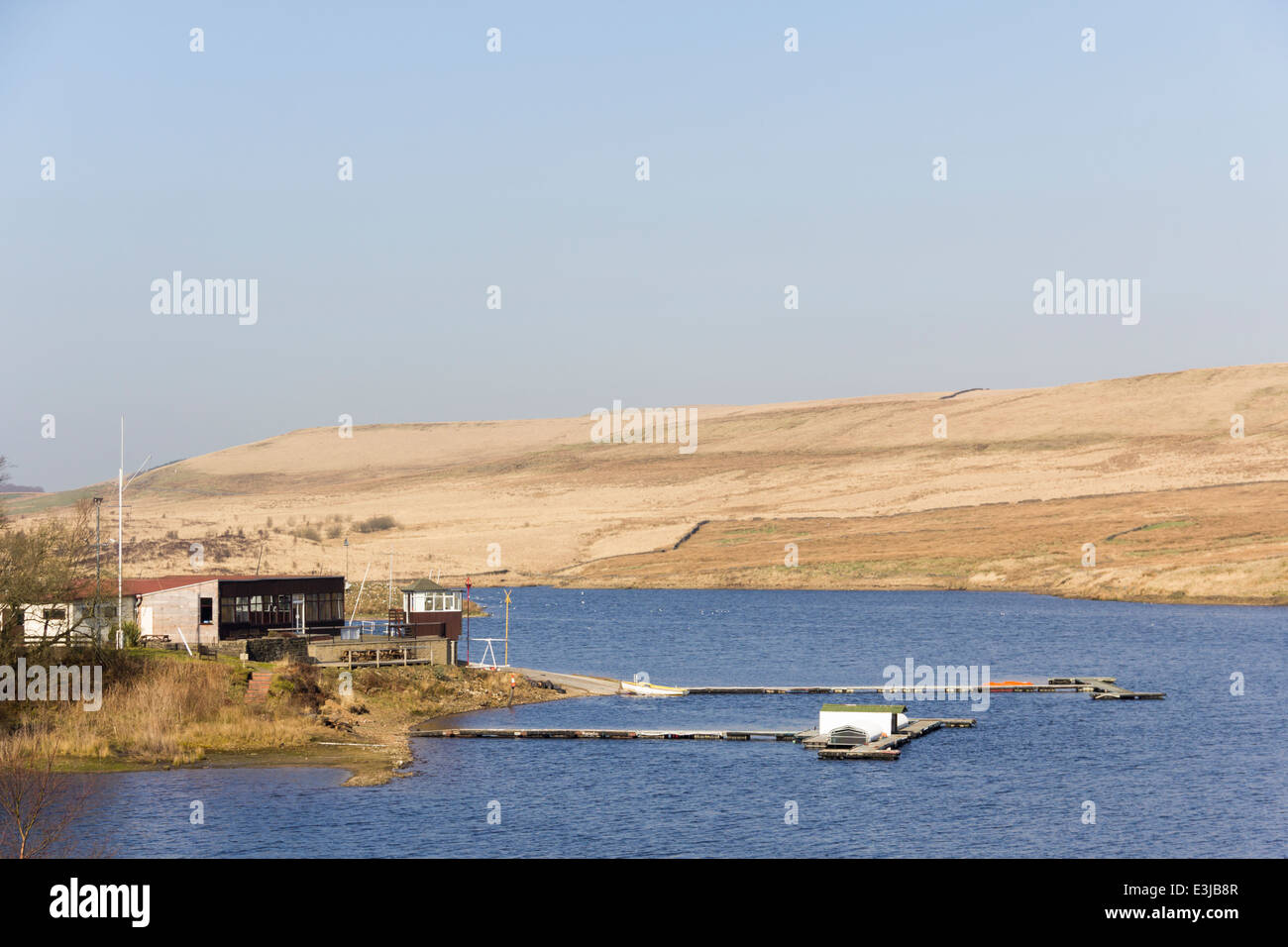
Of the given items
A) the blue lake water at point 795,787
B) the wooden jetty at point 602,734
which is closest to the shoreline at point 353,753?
the blue lake water at point 795,787

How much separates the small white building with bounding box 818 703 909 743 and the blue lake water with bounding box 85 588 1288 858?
193cm

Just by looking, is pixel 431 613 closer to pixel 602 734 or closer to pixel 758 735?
pixel 602 734

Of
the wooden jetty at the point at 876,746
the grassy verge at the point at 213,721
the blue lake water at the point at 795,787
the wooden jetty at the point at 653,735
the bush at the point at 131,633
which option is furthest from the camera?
the bush at the point at 131,633

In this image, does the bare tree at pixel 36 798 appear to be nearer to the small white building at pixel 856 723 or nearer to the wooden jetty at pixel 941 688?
the small white building at pixel 856 723

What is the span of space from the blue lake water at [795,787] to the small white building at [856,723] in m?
1.93

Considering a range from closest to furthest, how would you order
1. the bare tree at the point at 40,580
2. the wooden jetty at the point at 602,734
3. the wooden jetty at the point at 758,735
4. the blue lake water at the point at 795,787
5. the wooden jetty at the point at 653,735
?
1. the blue lake water at the point at 795,787
2. the bare tree at the point at 40,580
3. the wooden jetty at the point at 758,735
4. the wooden jetty at the point at 653,735
5. the wooden jetty at the point at 602,734

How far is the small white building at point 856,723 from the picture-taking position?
221 feet

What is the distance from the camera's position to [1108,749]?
6706 centimetres

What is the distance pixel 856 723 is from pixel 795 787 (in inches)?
517

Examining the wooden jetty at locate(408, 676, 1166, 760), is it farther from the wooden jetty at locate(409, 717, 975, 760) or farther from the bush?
the bush

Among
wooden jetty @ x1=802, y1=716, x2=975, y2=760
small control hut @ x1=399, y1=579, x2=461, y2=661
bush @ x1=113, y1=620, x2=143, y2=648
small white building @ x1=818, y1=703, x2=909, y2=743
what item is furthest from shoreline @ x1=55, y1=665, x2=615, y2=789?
small white building @ x1=818, y1=703, x2=909, y2=743

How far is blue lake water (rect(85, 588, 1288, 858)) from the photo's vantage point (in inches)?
1806

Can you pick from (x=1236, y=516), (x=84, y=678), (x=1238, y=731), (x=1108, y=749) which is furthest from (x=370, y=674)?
(x=1236, y=516)
